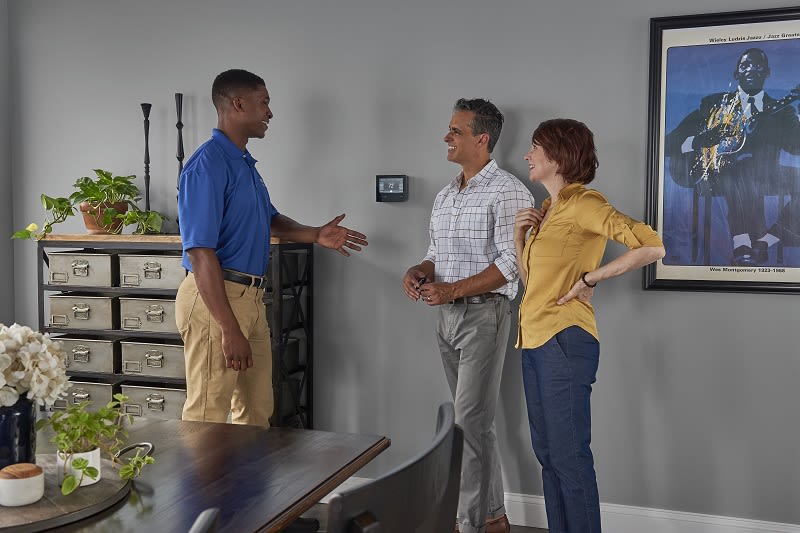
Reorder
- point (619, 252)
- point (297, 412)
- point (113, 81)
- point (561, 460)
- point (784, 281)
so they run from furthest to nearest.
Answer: point (113, 81)
point (297, 412)
point (619, 252)
point (784, 281)
point (561, 460)

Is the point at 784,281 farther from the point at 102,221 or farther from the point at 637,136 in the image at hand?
the point at 102,221

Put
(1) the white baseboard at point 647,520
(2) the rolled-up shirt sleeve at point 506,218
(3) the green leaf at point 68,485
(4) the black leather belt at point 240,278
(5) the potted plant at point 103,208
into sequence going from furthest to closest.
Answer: (5) the potted plant at point 103,208 → (1) the white baseboard at point 647,520 → (2) the rolled-up shirt sleeve at point 506,218 → (4) the black leather belt at point 240,278 → (3) the green leaf at point 68,485

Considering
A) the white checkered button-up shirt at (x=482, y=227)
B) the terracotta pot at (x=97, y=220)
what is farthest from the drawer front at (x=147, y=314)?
the white checkered button-up shirt at (x=482, y=227)

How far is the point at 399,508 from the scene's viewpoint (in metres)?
1.02

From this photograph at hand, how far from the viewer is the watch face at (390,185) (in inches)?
135

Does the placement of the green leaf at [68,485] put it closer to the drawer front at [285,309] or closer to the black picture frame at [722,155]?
the drawer front at [285,309]

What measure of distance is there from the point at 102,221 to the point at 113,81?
0.79 meters

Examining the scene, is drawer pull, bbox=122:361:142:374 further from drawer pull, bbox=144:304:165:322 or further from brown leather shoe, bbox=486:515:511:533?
brown leather shoe, bbox=486:515:511:533

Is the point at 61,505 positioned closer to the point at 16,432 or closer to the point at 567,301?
the point at 16,432

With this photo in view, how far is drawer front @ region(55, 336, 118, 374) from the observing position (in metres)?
3.47

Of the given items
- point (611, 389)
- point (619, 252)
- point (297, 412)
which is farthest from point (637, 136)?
point (297, 412)

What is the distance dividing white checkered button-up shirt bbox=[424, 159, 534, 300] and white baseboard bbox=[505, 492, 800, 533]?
93 centimetres

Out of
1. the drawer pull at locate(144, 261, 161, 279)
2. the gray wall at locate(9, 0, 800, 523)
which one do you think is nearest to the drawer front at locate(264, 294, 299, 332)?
the gray wall at locate(9, 0, 800, 523)

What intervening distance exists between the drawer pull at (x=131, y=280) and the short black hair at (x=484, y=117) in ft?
5.07
